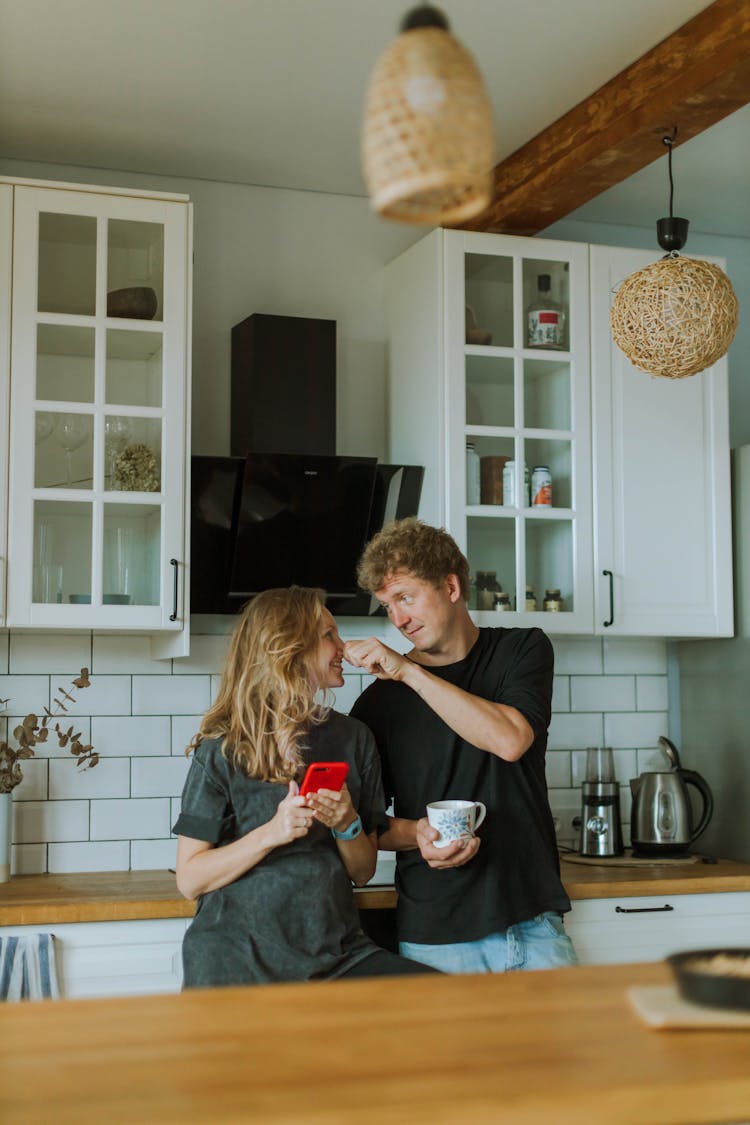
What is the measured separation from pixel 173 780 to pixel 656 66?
224 cm

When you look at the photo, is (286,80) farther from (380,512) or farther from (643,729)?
(643,729)

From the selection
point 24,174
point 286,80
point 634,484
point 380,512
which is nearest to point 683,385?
point 634,484

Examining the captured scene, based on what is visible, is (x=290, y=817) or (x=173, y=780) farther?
(x=173, y=780)

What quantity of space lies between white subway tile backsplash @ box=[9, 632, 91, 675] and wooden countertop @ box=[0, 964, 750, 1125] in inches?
80.5

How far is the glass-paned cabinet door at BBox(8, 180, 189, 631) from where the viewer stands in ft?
10.5

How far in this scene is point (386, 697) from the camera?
2.92 metres

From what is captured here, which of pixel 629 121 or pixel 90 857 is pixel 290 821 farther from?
pixel 629 121

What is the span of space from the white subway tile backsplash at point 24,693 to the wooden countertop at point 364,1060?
202 centimetres

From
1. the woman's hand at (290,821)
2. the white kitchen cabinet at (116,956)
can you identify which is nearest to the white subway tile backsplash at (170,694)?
the white kitchen cabinet at (116,956)

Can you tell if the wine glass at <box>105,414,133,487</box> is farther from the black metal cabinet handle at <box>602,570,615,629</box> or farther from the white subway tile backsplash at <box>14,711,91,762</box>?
the black metal cabinet handle at <box>602,570,615,629</box>

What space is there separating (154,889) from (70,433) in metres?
1.16

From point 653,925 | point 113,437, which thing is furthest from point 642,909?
point 113,437

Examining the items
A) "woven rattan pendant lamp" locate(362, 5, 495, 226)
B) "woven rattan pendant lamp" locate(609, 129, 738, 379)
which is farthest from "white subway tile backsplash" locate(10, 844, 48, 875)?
"woven rattan pendant lamp" locate(362, 5, 495, 226)

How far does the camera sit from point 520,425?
362cm
